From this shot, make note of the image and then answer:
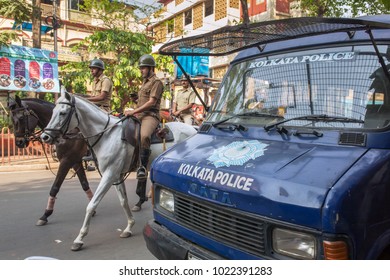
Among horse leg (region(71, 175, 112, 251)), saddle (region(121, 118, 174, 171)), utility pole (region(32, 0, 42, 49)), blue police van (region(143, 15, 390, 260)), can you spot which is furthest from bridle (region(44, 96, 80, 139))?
utility pole (region(32, 0, 42, 49))

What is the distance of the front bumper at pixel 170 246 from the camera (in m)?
2.63

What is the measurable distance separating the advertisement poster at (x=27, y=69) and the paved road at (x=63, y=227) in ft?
16.6

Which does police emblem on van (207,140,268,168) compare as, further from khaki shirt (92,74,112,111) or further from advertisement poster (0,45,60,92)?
advertisement poster (0,45,60,92)

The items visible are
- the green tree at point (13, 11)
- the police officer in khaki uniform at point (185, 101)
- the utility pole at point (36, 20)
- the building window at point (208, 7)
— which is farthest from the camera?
the building window at point (208, 7)

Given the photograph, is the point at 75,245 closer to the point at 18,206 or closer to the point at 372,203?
the point at 18,206

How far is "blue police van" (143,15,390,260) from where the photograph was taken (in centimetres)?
201

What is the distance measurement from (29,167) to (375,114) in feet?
34.5

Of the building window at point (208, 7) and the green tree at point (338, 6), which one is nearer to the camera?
the green tree at point (338, 6)

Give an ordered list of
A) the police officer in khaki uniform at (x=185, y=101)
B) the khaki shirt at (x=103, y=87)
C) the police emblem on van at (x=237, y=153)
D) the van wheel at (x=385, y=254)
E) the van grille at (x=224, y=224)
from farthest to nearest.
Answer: the police officer in khaki uniform at (x=185, y=101) < the khaki shirt at (x=103, y=87) < the police emblem on van at (x=237, y=153) < the van grille at (x=224, y=224) < the van wheel at (x=385, y=254)

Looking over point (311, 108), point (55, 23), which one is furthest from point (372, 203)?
point (55, 23)

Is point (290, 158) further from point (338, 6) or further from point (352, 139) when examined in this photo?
point (338, 6)

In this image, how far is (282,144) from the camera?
2.60m

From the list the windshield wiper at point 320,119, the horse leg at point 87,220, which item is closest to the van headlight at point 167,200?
the windshield wiper at point 320,119

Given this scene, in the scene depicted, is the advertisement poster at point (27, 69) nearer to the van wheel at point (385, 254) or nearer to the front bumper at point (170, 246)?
the front bumper at point (170, 246)
